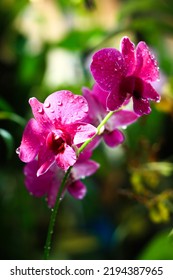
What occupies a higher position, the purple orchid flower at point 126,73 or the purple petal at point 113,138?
the purple orchid flower at point 126,73

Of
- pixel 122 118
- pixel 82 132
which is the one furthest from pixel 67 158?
pixel 122 118

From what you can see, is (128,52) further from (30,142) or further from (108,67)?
(30,142)

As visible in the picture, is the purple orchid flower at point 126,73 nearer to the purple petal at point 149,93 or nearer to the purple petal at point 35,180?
the purple petal at point 149,93

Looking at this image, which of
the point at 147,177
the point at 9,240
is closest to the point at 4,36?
the point at 9,240

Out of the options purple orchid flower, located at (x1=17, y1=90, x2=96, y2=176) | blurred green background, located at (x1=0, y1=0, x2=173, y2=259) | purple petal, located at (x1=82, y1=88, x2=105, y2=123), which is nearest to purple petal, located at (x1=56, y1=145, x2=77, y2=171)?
purple orchid flower, located at (x1=17, y1=90, x2=96, y2=176)

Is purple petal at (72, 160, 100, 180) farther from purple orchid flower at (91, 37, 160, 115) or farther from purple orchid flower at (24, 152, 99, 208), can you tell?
purple orchid flower at (91, 37, 160, 115)

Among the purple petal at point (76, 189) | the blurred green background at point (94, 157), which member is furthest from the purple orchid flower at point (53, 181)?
the blurred green background at point (94, 157)
